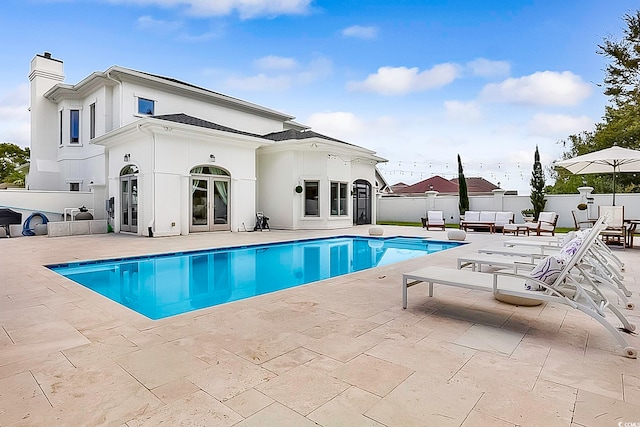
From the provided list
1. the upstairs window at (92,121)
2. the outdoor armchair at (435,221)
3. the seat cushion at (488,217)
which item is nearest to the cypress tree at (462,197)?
the seat cushion at (488,217)

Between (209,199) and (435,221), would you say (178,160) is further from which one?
(435,221)

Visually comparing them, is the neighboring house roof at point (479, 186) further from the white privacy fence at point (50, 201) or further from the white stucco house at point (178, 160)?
the white privacy fence at point (50, 201)

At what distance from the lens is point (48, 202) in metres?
14.2

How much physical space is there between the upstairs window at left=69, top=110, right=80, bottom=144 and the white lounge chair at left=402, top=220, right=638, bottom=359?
19.2 meters

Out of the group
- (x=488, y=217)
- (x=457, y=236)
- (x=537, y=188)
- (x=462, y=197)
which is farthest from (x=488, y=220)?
(x=537, y=188)

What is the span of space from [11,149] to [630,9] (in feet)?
152

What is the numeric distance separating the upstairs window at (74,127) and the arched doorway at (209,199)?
829 centimetres

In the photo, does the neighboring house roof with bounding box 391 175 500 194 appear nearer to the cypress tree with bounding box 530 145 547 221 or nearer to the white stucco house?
the cypress tree with bounding box 530 145 547 221

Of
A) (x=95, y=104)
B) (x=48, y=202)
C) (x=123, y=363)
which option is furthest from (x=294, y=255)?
(x=95, y=104)

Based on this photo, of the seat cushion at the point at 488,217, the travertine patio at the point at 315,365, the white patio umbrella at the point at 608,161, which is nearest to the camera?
the travertine patio at the point at 315,365

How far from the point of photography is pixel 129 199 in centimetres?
1355

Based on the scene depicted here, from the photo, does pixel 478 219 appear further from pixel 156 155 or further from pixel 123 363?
pixel 123 363

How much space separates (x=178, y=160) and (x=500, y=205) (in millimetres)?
16655

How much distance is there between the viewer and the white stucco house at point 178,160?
12.9 meters
